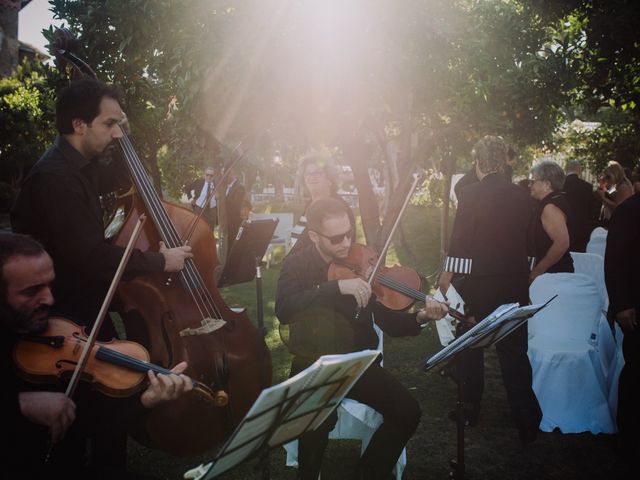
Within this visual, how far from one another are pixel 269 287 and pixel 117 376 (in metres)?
7.33

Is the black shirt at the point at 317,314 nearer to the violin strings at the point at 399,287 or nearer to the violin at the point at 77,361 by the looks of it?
the violin strings at the point at 399,287

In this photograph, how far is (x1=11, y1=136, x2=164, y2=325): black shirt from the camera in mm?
2600

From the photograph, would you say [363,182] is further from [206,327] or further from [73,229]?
[73,229]

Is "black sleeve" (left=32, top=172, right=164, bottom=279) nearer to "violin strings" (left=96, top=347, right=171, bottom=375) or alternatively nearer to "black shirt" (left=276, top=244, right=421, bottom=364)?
"violin strings" (left=96, top=347, right=171, bottom=375)

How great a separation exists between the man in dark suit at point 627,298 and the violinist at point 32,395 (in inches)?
109

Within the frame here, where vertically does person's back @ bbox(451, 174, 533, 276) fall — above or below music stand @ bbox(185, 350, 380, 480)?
above

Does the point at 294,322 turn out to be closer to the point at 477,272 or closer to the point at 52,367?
the point at 52,367

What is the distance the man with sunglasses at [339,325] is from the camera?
9.50 feet

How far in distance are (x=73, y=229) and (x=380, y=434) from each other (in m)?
1.89

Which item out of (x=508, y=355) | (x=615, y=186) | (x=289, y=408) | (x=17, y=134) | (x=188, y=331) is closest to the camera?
(x=289, y=408)

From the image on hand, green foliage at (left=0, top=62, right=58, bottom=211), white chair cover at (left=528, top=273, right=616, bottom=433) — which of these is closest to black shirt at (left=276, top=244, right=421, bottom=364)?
white chair cover at (left=528, top=273, right=616, bottom=433)

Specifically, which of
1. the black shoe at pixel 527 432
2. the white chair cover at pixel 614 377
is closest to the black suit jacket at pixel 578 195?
the white chair cover at pixel 614 377

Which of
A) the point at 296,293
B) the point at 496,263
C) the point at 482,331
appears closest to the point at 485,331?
the point at 482,331

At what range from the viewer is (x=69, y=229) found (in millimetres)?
2598
